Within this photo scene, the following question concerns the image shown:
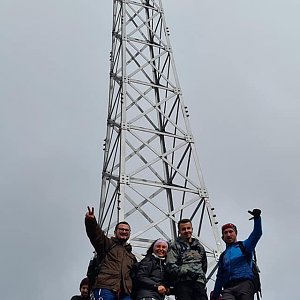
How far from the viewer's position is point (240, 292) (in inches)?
224

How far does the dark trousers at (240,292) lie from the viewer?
5.66 metres

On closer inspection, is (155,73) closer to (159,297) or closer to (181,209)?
(181,209)

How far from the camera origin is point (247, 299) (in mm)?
5641

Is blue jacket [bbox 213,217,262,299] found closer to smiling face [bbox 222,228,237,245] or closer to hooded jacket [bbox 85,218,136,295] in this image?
smiling face [bbox 222,228,237,245]

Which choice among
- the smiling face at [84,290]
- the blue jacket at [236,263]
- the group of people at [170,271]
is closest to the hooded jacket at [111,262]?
the group of people at [170,271]

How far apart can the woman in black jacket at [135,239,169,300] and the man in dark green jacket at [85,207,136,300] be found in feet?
0.39

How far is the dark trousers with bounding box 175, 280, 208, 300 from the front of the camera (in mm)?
5832

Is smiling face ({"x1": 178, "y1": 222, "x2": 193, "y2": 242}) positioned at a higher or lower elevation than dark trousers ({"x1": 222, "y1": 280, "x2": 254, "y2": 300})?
higher

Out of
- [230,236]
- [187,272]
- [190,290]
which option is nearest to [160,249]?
[187,272]

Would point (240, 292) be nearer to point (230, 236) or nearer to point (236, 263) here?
point (236, 263)

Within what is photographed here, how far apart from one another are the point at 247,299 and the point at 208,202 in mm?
5392

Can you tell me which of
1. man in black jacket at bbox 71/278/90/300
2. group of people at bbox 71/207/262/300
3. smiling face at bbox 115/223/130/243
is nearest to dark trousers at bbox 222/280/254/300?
group of people at bbox 71/207/262/300

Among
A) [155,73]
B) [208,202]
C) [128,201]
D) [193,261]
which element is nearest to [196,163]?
[208,202]

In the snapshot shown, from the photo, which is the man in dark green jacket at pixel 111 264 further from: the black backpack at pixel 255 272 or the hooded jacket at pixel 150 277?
the black backpack at pixel 255 272
